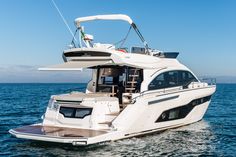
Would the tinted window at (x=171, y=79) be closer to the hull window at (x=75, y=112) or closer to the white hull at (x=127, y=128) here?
the white hull at (x=127, y=128)

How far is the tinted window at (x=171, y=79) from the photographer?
15.3m

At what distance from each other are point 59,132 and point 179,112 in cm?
595

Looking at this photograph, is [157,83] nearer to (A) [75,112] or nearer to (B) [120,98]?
(B) [120,98]

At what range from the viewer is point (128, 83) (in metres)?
15.9

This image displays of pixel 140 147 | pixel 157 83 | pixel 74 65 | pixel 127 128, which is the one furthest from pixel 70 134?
pixel 157 83

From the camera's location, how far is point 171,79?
16.3 metres

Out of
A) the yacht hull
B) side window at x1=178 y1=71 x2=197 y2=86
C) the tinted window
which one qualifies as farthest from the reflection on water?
side window at x1=178 y1=71 x2=197 y2=86

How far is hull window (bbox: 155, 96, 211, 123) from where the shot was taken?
15050mm

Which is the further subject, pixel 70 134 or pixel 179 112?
pixel 179 112

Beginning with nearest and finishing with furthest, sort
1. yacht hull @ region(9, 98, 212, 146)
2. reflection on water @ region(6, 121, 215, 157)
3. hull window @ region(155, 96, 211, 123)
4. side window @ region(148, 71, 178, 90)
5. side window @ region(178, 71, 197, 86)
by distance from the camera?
yacht hull @ region(9, 98, 212, 146) → reflection on water @ region(6, 121, 215, 157) → hull window @ region(155, 96, 211, 123) → side window @ region(148, 71, 178, 90) → side window @ region(178, 71, 197, 86)

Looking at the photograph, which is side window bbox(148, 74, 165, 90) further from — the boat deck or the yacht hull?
the boat deck

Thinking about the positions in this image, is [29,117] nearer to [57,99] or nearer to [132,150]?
[57,99]

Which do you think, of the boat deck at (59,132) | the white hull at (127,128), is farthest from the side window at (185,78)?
the boat deck at (59,132)

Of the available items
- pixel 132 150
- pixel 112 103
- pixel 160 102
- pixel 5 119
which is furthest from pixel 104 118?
pixel 5 119
